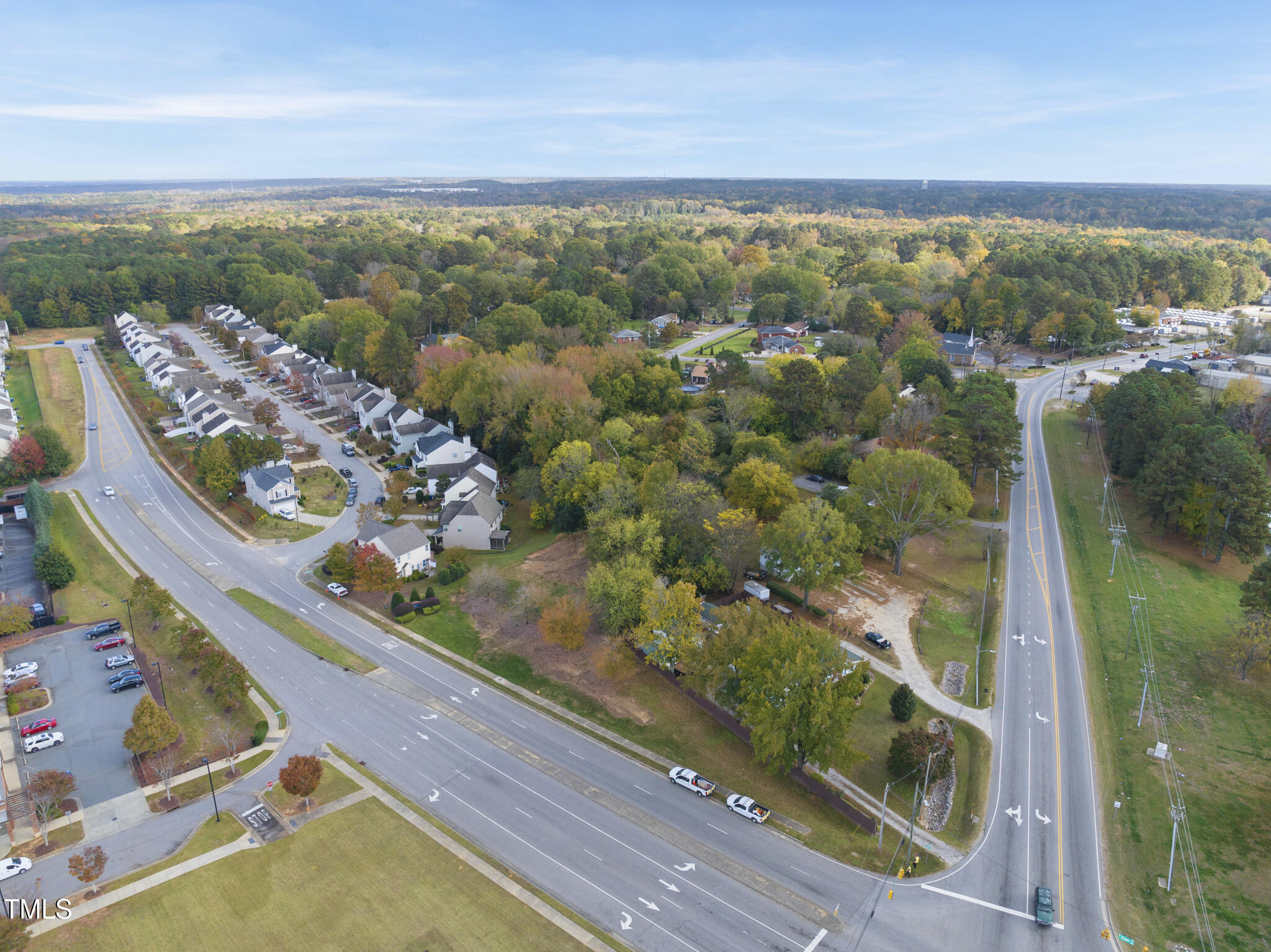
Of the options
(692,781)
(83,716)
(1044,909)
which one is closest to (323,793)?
(83,716)

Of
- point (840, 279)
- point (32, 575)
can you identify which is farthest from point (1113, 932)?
point (840, 279)

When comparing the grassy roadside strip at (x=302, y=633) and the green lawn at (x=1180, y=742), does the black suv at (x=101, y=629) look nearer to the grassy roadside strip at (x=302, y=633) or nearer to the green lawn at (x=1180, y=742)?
the grassy roadside strip at (x=302, y=633)

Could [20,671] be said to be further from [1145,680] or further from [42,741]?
[1145,680]

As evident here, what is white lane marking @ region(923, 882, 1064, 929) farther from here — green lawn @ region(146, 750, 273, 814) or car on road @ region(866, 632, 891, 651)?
green lawn @ region(146, 750, 273, 814)

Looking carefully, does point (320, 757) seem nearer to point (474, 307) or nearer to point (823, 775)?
point (823, 775)

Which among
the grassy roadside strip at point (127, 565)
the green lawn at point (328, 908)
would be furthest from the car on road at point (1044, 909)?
the grassy roadside strip at point (127, 565)
